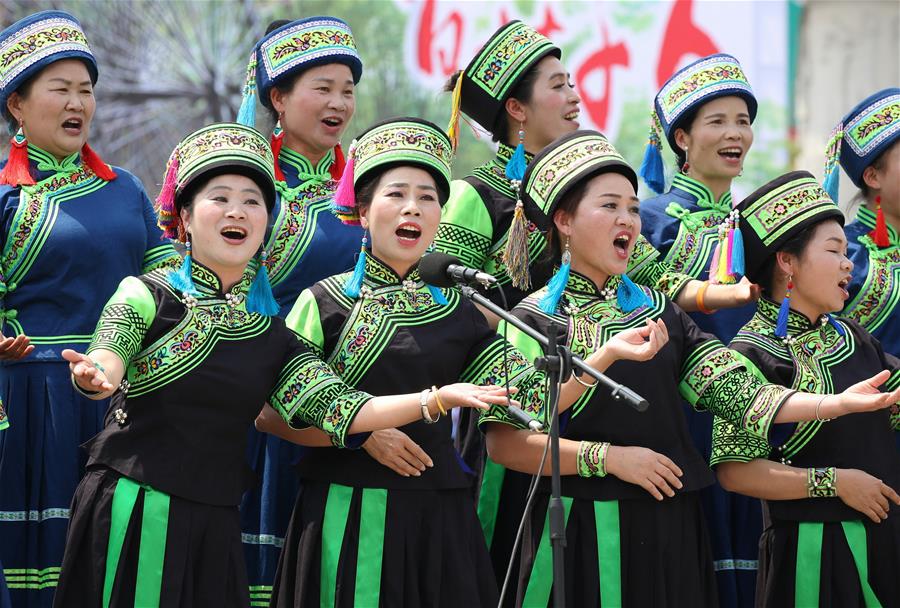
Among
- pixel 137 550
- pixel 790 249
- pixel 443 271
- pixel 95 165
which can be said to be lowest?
pixel 137 550

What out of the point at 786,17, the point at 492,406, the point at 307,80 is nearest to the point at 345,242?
the point at 307,80

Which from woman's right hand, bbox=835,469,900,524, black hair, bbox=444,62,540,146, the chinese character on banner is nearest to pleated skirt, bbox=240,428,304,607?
black hair, bbox=444,62,540,146

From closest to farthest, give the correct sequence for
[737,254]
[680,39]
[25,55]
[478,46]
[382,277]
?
[382,277] < [737,254] < [25,55] < [478,46] < [680,39]

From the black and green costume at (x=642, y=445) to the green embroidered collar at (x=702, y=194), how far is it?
3.19 ft

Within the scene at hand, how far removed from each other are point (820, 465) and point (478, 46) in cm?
1111

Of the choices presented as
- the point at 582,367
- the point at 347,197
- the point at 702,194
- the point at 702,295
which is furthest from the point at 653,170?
the point at 582,367

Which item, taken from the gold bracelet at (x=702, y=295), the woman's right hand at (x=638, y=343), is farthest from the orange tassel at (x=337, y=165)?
the woman's right hand at (x=638, y=343)

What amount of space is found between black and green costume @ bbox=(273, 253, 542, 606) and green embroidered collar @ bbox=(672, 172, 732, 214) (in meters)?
1.32

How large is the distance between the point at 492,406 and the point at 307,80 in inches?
59.6

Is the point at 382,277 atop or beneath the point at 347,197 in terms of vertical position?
beneath

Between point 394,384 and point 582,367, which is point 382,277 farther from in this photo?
point 582,367

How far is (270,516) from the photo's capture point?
4.89 meters

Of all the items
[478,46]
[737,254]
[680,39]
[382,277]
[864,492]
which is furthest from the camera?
[680,39]

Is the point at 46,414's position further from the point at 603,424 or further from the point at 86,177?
the point at 603,424
